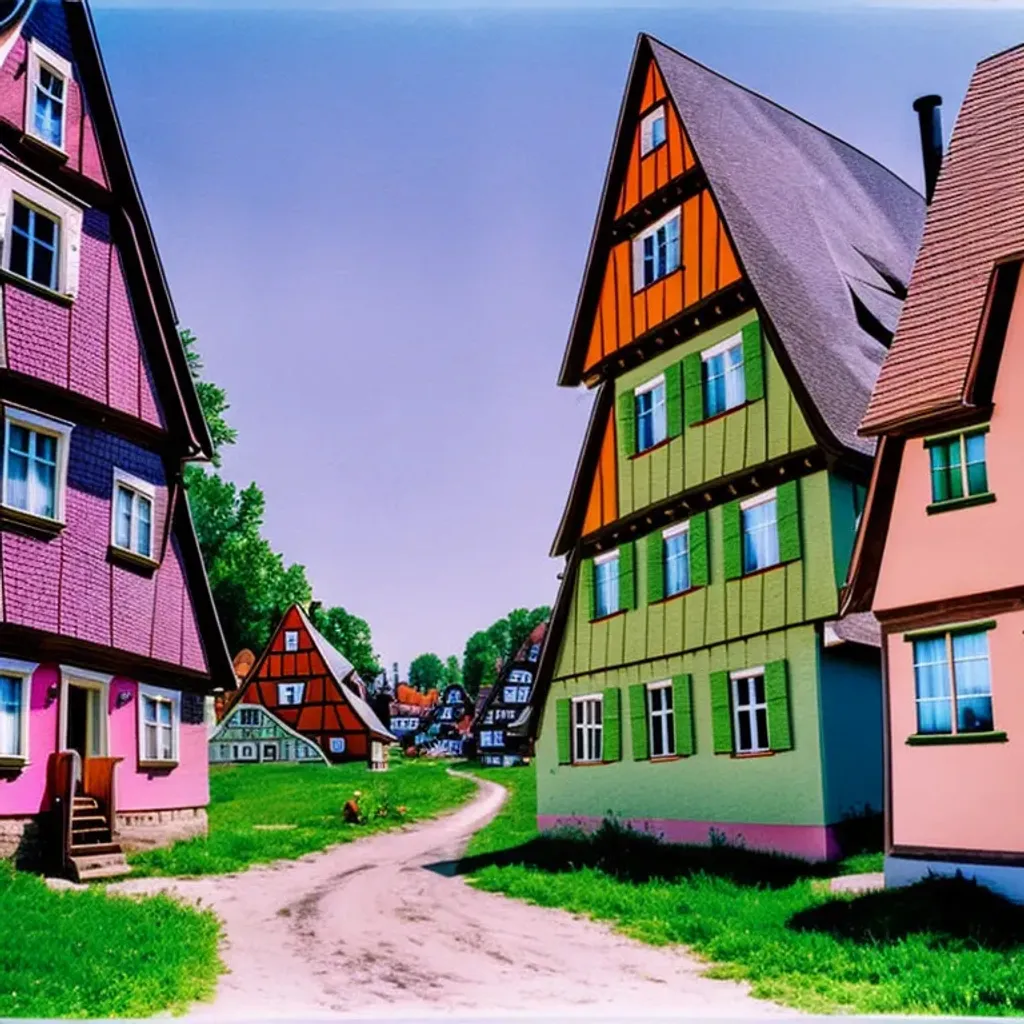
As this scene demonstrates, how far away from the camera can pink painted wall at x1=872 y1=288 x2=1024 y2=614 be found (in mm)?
10469

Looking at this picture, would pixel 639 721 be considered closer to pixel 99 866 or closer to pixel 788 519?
pixel 788 519

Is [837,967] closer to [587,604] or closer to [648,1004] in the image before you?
[648,1004]

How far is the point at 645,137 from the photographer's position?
15.7 m

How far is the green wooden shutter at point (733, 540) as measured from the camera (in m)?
14.2

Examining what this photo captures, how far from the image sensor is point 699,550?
14.5 m

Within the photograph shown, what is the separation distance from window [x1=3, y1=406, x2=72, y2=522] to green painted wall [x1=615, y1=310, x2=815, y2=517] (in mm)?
6420

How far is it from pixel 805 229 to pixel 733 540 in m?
3.98

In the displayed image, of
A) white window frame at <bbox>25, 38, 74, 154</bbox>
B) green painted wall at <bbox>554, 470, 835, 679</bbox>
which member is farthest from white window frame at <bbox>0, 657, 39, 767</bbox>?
green painted wall at <bbox>554, 470, 835, 679</bbox>

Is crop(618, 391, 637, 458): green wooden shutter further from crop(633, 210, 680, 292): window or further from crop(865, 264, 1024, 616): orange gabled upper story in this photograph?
crop(865, 264, 1024, 616): orange gabled upper story

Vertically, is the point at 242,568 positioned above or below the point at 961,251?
below

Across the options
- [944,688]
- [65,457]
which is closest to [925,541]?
[944,688]

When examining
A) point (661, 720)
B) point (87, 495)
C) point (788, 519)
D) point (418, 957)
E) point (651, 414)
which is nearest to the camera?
point (418, 957)

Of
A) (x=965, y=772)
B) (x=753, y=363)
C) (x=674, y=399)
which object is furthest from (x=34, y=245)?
(x=965, y=772)

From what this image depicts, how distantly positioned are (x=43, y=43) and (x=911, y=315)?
7891 mm
